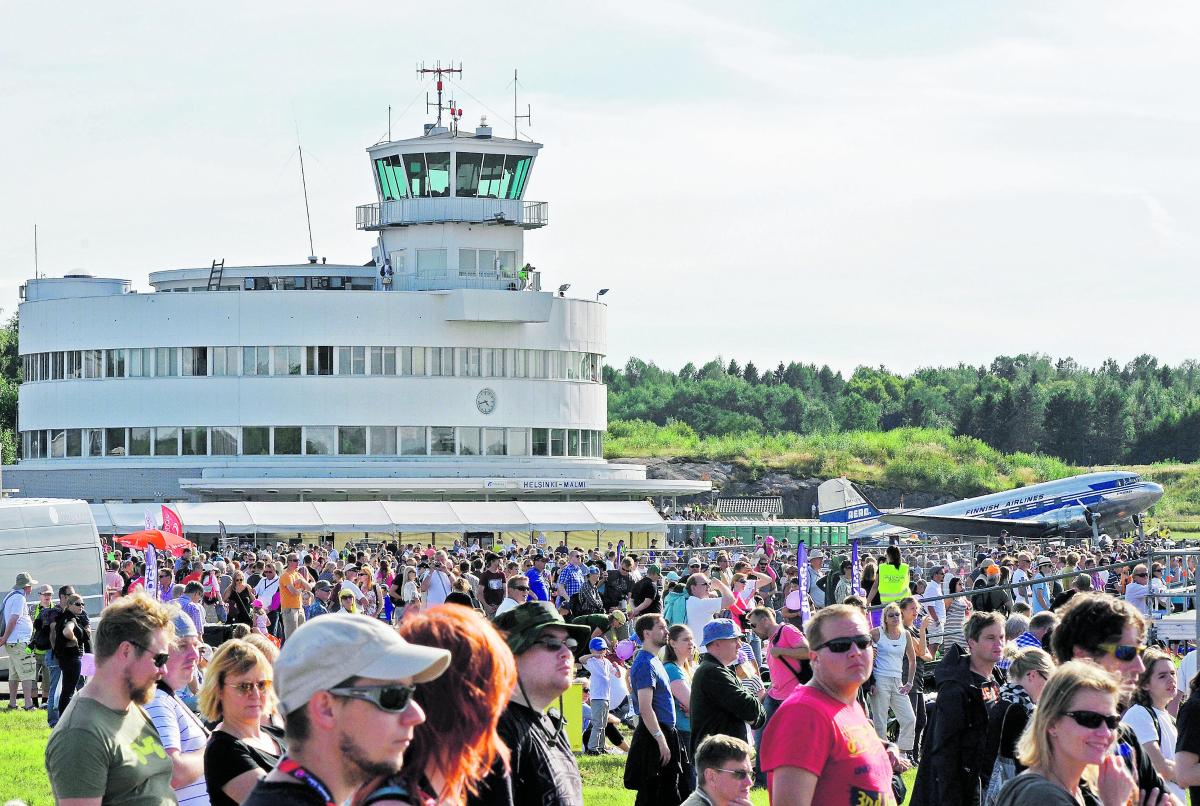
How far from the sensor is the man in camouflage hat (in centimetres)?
551

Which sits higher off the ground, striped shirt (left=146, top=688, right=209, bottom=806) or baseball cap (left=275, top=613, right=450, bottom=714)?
baseball cap (left=275, top=613, right=450, bottom=714)

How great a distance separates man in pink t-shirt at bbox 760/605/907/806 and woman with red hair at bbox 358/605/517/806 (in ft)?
6.57

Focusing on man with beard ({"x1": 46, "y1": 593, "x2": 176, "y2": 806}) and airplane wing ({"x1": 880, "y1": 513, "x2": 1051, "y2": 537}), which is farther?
airplane wing ({"x1": 880, "y1": 513, "x2": 1051, "y2": 537})

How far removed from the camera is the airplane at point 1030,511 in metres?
65.4

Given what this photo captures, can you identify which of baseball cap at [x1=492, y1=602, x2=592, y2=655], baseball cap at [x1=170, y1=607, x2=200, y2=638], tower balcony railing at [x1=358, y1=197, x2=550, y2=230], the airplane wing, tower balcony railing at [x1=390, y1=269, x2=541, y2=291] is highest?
tower balcony railing at [x1=358, y1=197, x2=550, y2=230]

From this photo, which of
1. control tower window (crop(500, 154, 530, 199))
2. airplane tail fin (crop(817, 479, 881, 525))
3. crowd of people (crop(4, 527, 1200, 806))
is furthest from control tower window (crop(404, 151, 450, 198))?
crowd of people (crop(4, 527, 1200, 806))

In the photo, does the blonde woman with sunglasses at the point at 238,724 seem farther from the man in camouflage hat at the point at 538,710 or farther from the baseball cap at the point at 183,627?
the baseball cap at the point at 183,627

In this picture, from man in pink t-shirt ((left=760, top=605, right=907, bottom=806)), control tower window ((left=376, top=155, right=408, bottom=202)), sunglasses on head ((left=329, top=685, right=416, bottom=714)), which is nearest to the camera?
sunglasses on head ((left=329, top=685, right=416, bottom=714))

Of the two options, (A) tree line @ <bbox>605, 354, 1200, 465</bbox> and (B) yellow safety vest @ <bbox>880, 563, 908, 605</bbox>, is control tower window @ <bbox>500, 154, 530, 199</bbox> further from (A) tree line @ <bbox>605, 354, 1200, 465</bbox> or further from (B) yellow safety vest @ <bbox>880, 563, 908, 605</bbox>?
(A) tree line @ <bbox>605, 354, 1200, 465</bbox>

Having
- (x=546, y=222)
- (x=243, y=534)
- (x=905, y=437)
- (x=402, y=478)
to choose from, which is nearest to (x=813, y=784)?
(x=243, y=534)

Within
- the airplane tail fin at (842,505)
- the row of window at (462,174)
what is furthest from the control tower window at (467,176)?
the airplane tail fin at (842,505)

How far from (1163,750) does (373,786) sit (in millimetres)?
5363

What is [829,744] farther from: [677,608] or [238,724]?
[677,608]

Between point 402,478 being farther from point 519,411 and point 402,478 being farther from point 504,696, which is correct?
point 504,696
